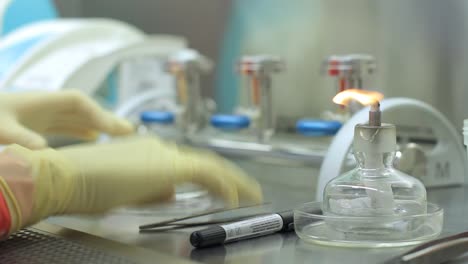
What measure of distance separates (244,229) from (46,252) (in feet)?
0.55

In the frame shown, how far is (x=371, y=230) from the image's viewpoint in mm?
604

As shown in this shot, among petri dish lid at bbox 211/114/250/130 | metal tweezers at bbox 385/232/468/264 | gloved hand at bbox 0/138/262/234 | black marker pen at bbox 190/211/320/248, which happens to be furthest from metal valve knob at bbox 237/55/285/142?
metal tweezers at bbox 385/232/468/264

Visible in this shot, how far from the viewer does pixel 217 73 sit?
139cm

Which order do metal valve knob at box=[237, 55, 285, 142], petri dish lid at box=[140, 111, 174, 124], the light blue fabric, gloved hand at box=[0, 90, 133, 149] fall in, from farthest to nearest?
the light blue fabric
petri dish lid at box=[140, 111, 174, 124]
metal valve knob at box=[237, 55, 285, 142]
gloved hand at box=[0, 90, 133, 149]

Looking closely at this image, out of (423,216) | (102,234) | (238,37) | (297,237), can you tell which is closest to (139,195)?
(102,234)

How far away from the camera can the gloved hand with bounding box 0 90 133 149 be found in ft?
3.10

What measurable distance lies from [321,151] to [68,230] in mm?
423

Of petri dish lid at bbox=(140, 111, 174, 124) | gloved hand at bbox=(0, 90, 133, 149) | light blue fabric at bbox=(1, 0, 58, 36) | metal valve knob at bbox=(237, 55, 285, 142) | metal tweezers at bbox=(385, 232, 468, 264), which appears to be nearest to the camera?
metal tweezers at bbox=(385, 232, 468, 264)

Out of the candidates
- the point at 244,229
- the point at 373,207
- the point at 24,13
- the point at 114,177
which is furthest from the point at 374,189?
the point at 24,13

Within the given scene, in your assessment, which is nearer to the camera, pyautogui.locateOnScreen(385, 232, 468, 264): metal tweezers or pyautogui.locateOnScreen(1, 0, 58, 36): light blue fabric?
pyautogui.locateOnScreen(385, 232, 468, 264): metal tweezers

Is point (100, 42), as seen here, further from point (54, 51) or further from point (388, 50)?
point (388, 50)

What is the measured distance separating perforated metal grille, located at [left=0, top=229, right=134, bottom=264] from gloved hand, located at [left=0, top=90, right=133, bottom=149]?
30cm

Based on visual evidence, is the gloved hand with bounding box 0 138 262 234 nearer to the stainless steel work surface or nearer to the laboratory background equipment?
the stainless steel work surface

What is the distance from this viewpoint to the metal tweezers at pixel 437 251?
538mm
